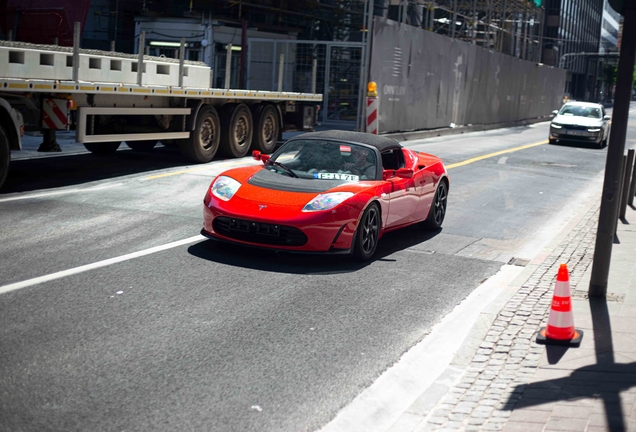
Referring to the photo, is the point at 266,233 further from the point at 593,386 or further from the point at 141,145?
the point at 141,145

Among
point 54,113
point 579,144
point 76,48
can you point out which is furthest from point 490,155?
point 54,113

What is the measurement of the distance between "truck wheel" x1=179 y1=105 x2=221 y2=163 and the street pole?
10528 mm

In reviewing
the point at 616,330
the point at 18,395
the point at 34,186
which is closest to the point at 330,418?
the point at 18,395

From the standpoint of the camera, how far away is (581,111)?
30.5 meters

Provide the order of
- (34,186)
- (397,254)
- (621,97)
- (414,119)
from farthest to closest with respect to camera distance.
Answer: (414,119)
(34,186)
(397,254)
(621,97)

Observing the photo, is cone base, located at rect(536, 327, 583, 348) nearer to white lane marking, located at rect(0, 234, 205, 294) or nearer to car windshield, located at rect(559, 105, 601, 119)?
white lane marking, located at rect(0, 234, 205, 294)

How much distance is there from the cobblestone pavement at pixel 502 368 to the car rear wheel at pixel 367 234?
163 cm

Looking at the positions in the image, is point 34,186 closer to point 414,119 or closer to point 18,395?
point 18,395

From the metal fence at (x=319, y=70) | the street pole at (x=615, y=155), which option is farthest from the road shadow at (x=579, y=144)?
the street pole at (x=615, y=155)

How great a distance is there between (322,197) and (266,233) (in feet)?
2.22

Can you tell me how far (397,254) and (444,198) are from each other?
79.6 inches

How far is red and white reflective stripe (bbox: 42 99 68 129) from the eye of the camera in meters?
12.6

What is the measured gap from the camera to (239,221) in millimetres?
8258

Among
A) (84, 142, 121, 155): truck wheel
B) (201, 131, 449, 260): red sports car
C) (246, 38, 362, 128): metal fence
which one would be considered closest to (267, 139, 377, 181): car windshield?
→ (201, 131, 449, 260): red sports car
